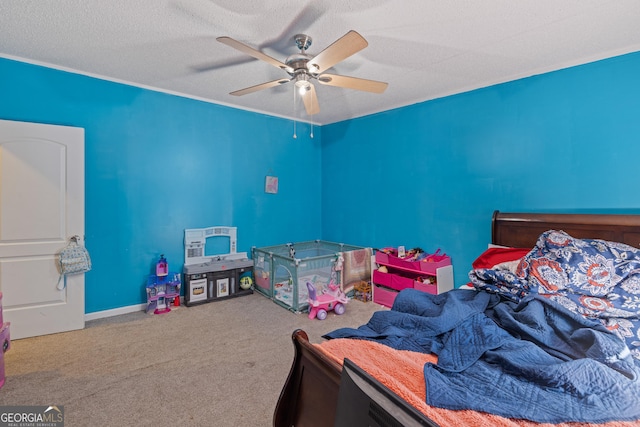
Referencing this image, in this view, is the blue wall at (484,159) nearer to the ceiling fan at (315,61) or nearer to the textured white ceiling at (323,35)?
the textured white ceiling at (323,35)

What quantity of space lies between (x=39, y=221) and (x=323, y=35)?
3.03m

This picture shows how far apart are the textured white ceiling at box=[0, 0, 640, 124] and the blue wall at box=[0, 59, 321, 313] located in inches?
11.5

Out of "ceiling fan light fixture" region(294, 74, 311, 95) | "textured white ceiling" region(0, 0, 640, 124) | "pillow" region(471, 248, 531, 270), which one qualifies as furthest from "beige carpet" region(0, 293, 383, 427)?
"textured white ceiling" region(0, 0, 640, 124)

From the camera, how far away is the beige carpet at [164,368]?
72.8 inches

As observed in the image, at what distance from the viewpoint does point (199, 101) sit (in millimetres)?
3777

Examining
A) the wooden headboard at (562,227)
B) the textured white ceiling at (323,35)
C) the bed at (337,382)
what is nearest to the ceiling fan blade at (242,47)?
the textured white ceiling at (323,35)

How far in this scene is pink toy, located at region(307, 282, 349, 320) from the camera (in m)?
3.23

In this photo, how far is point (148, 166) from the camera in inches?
136

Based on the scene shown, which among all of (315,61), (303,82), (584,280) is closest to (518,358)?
(584,280)

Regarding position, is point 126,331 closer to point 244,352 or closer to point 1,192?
point 244,352

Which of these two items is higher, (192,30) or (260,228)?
(192,30)

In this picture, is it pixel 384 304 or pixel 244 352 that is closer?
pixel 244 352

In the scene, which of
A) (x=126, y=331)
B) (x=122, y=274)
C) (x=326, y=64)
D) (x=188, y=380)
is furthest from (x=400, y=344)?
(x=122, y=274)

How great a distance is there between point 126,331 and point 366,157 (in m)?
3.50
